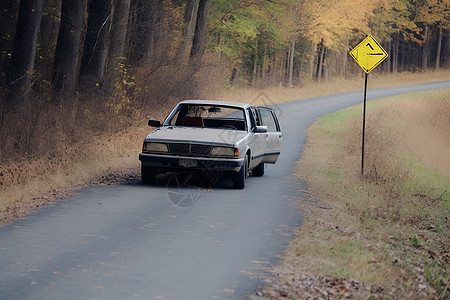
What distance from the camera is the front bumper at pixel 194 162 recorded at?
42.8 ft

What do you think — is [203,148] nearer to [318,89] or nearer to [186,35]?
[186,35]

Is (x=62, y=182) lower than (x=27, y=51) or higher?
lower

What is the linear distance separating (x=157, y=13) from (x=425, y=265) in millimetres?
20161

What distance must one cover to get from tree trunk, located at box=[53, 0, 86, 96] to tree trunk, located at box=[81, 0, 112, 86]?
127cm

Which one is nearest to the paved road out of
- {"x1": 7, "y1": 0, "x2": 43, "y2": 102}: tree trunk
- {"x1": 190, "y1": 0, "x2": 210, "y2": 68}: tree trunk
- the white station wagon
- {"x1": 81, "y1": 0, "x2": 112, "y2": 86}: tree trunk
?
the white station wagon

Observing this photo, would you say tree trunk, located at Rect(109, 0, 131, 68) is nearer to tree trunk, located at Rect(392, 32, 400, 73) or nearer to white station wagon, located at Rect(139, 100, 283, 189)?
white station wagon, located at Rect(139, 100, 283, 189)

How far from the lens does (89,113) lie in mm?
20094

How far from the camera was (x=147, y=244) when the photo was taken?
880cm

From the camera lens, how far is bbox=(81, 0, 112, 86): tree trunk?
70.7 feet

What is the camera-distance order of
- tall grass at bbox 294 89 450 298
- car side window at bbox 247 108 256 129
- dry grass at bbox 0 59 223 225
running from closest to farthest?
tall grass at bbox 294 89 450 298, dry grass at bbox 0 59 223 225, car side window at bbox 247 108 256 129

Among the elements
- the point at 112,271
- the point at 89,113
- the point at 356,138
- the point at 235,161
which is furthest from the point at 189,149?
the point at 356,138

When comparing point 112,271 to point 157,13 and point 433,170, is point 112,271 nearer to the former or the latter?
point 433,170

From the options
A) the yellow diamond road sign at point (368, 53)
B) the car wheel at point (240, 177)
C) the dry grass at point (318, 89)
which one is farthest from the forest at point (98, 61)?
the yellow diamond road sign at point (368, 53)

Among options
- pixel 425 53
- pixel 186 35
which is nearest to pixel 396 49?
pixel 425 53
